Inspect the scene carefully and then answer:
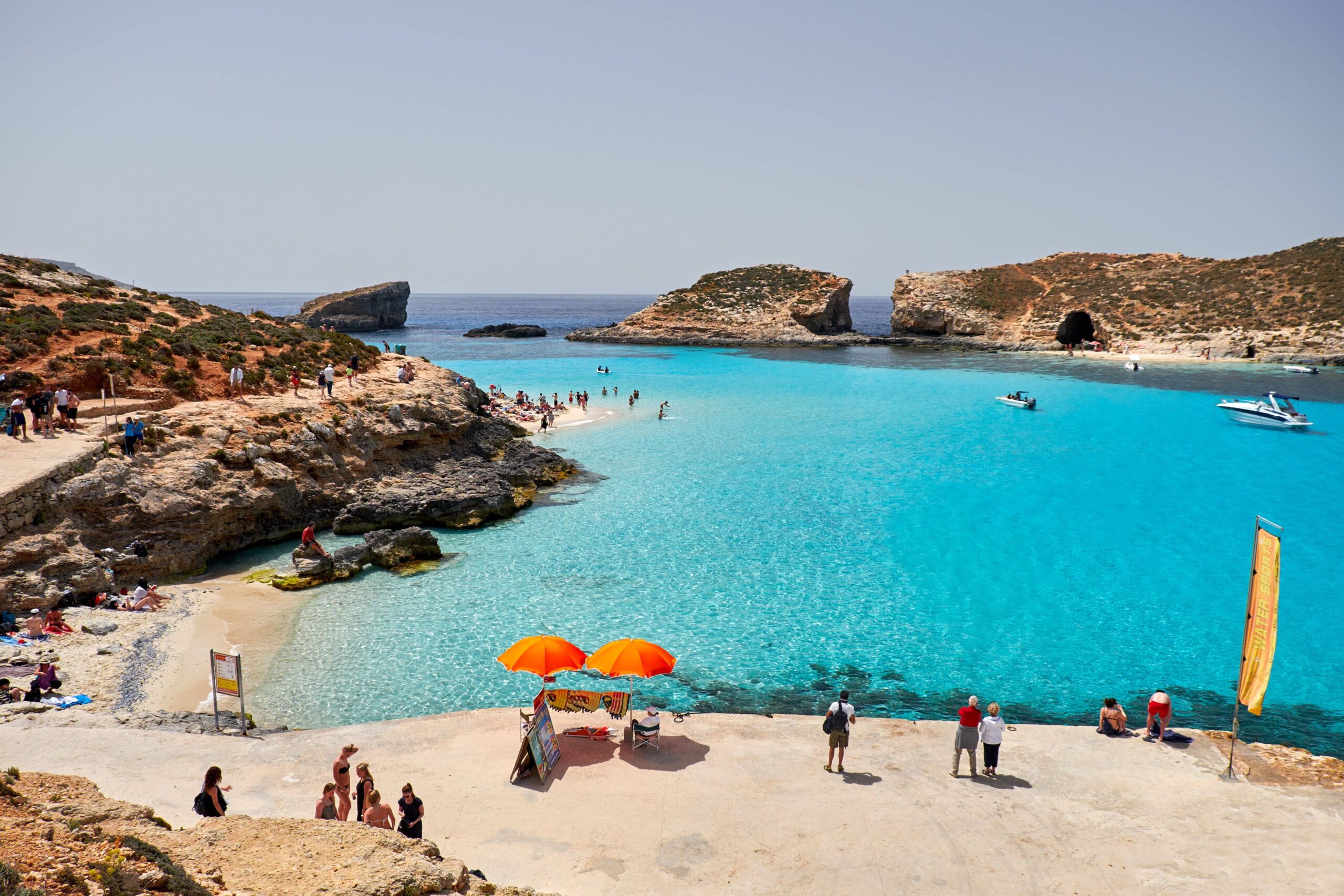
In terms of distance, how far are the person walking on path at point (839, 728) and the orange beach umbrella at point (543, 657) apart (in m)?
4.11

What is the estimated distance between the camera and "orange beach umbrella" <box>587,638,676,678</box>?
11.6m

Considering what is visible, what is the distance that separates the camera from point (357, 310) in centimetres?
11988

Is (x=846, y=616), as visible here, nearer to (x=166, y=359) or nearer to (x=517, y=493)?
(x=517, y=493)

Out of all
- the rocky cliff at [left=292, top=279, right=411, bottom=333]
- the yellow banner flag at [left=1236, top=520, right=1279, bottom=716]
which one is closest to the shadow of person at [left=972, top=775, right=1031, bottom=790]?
the yellow banner flag at [left=1236, top=520, right=1279, bottom=716]

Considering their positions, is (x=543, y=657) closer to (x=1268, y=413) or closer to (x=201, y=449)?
(x=201, y=449)

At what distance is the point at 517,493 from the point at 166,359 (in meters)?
12.5

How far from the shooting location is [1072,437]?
4038 cm

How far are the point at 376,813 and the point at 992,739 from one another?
8.52m

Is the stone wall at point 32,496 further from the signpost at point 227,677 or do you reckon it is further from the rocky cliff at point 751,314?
the rocky cliff at point 751,314

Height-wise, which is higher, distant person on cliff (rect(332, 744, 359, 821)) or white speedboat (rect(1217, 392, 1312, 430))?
white speedboat (rect(1217, 392, 1312, 430))

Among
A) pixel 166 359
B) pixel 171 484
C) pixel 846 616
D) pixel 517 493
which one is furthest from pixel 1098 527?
pixel 166 359

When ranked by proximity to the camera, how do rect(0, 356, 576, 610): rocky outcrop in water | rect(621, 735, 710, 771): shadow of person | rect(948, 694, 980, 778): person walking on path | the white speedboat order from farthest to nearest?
1. the white speedboat
2. rect(0, 356, 576, 610): rocky outcrop in water
3. rect(621, 735, 710, 771): shadow of person
4. rect(948, 694, 980, 778): person walking on path

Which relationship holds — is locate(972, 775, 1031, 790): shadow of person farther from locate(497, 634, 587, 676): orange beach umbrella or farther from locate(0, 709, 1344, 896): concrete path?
locate(497, 634, 587, 676): orange beach umbrella

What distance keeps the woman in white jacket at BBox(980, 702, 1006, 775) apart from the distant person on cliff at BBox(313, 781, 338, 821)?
8.94 m
